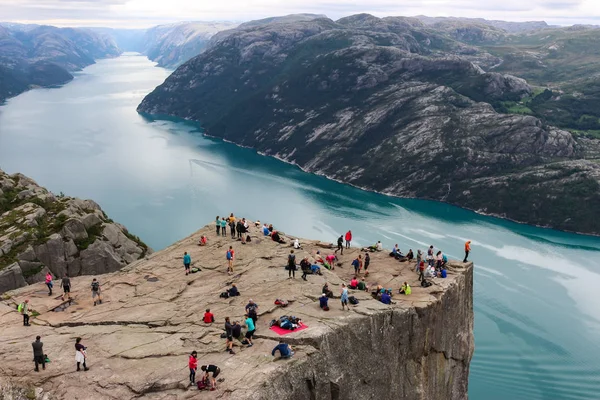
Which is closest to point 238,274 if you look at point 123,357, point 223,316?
point 223,316

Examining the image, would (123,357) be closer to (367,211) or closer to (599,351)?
(599,351)

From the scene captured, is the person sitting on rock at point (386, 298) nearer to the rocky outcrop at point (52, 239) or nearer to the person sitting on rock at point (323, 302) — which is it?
the person sitting on rock at point (323, 302)

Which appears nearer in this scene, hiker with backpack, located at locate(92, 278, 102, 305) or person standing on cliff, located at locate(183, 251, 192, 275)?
hiker with backpack, located at locate(92, 278, 102, 305)

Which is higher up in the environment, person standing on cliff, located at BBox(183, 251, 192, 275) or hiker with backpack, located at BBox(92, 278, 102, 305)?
person standing on cliff, located at BBox(183, 251, 192, 275)

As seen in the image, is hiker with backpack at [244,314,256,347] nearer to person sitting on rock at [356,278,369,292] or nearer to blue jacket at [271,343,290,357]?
blue jacket at [271,343,290,357]

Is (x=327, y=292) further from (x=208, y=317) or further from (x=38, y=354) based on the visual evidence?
(x=38, y=354)

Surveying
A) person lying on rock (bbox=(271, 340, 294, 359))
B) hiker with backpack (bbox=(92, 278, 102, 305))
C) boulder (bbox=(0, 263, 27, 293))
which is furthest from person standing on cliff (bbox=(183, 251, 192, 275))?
boulder (bbox=(0, 263, 27, 293))

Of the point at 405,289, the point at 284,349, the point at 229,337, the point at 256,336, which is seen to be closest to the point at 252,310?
the point at 256,336
